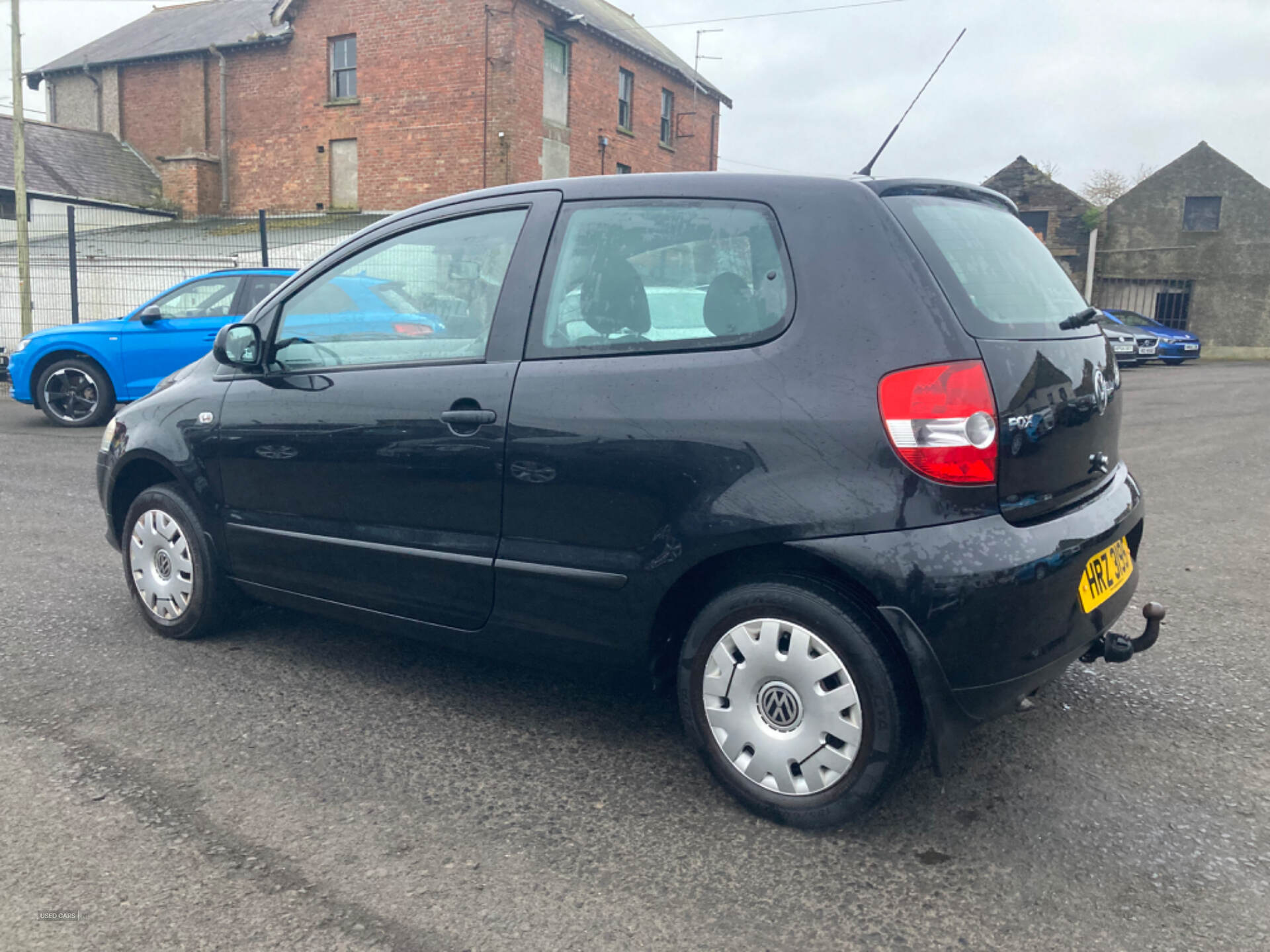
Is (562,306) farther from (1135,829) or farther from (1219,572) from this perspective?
(1219,572)

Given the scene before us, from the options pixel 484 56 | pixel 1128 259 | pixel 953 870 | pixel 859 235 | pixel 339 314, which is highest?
pixel 484 56

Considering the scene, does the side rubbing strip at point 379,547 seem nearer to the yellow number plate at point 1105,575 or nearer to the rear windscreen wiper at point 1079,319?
the yellow number plate at point 1105,575

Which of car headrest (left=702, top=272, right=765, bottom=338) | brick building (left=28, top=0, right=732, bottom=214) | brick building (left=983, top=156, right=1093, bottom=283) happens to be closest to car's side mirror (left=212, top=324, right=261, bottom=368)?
car headrest (left=702, top=272, right=765, bottom=338)

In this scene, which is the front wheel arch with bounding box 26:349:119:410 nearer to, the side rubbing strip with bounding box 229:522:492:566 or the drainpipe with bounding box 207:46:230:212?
the side rubbing strip with bounding box 229:522:492:566

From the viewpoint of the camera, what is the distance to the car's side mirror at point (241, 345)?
387cm

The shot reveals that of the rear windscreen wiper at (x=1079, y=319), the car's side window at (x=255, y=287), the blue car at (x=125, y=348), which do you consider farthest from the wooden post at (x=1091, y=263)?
the rear windscreen wiper at (x=1079, y=319)

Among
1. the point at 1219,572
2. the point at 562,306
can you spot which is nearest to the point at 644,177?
the point at 562,306

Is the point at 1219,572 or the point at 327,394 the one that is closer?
the point at 327,394

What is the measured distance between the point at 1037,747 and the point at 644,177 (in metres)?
2.14

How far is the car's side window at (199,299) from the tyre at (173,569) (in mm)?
7144

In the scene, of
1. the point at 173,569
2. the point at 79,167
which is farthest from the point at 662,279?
the point at 79,167

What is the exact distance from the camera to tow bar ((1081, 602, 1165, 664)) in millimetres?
3010

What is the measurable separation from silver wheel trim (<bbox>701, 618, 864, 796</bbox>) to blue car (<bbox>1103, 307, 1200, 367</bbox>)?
26023mm

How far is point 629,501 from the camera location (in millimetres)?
2908
